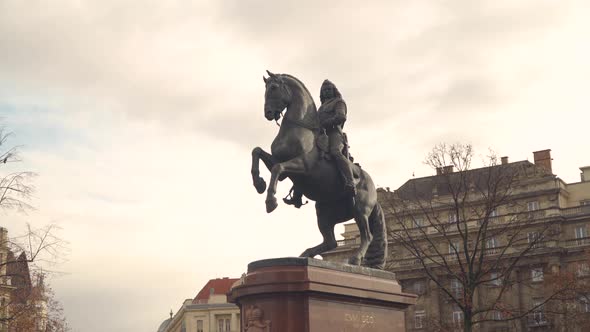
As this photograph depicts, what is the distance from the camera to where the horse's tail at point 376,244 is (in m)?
14.5

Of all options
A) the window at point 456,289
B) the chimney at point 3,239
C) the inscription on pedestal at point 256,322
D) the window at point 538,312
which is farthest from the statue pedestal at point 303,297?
the window at point 456,289

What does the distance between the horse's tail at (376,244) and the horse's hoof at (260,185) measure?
2591 millimetres

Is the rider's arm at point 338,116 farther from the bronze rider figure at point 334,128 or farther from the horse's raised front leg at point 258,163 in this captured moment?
the horse's raised front leg at point 258,163

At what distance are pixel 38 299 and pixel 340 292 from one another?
890 inches

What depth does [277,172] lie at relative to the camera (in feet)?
41.3

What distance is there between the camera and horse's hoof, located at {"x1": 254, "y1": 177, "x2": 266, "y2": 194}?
42.7 feet

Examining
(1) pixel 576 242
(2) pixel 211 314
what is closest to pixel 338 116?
(1) pixel 576 242

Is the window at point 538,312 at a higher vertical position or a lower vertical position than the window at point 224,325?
lower

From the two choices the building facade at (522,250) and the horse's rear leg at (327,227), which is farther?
the building facade at (522,250)

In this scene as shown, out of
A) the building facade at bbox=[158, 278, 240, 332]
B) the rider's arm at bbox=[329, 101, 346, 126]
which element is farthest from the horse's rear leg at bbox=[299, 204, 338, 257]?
the building facade at bbox=[158, 278, 240, 332]

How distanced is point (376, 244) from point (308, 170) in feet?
7.73

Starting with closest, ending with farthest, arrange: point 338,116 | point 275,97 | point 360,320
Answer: point 360,320 → point 275,97 → point 338,116

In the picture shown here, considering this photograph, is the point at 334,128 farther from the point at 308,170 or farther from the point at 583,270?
the point at 583,270

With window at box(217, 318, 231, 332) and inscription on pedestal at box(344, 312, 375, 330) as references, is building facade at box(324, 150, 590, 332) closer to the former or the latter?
window at box(217, 318, 231, 332)
